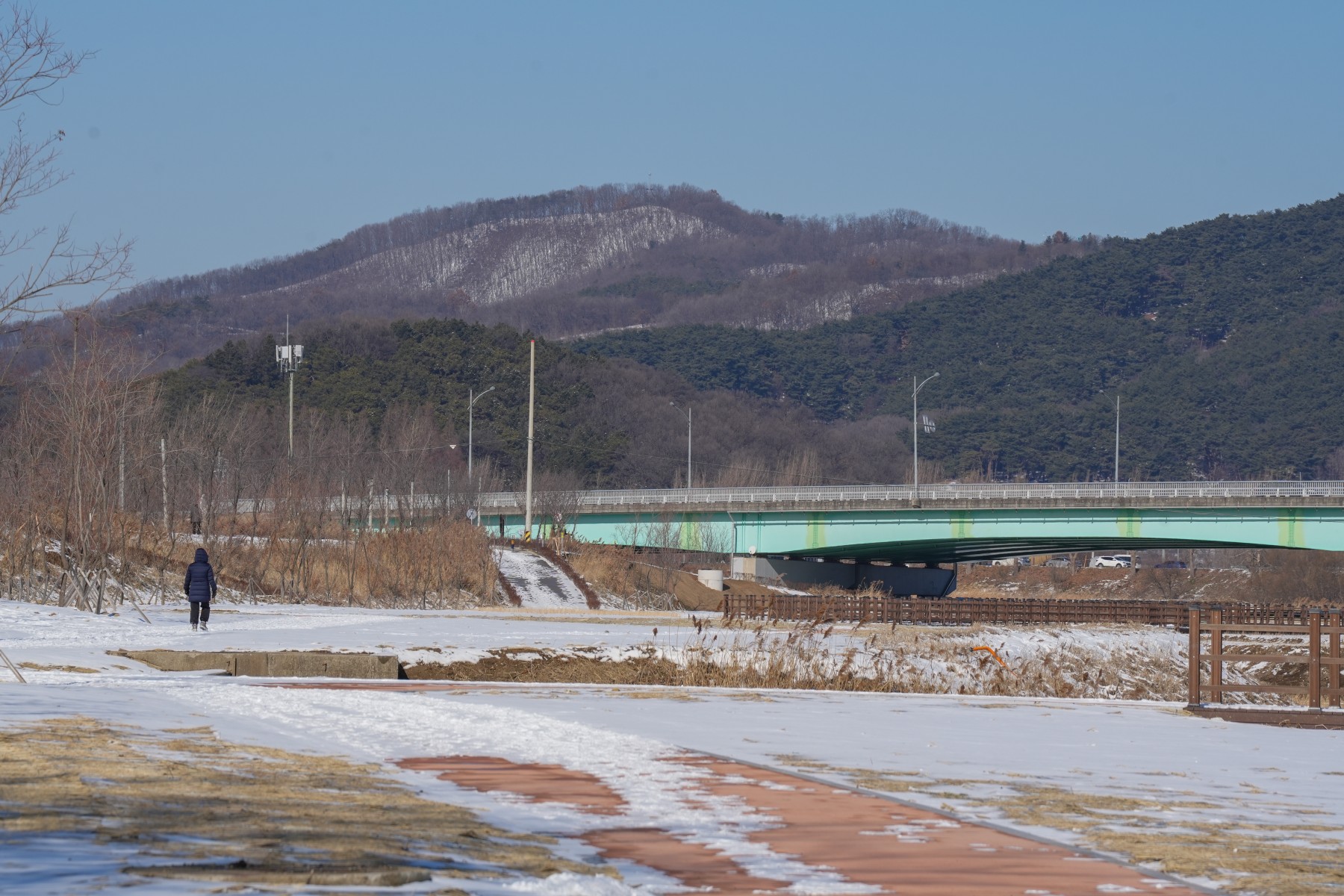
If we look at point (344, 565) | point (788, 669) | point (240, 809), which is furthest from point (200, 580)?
point (344, 565)

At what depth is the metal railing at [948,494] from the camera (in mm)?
71875

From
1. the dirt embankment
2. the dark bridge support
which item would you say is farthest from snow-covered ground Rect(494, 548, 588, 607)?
the dirt embankment

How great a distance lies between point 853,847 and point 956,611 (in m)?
41.2

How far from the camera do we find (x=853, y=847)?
28.0 feet

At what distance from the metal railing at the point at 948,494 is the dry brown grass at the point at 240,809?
67552 millimetres

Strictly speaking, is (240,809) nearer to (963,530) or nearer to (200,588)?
(200,588)

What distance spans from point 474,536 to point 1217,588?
73606 millimetres

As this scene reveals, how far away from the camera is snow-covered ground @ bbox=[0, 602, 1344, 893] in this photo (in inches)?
358

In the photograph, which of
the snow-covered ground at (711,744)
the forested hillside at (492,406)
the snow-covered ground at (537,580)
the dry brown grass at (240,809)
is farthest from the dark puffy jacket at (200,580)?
the forested hillside at (492,406)

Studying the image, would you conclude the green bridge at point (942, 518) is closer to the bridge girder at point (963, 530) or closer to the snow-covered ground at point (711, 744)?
the bridge girder at point (963, 530)

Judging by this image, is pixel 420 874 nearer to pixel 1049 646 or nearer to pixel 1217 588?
pixel 1049 646

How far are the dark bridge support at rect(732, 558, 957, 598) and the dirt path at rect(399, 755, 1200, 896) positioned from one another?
2711 inches

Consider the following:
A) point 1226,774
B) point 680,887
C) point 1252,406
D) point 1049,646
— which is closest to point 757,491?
point 1049,646

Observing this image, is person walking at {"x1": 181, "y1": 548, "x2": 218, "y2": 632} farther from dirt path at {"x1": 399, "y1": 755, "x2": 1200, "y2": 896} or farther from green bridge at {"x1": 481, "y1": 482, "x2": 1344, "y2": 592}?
green bridge at {"x1": 481, "y1": 482, "x2": 1344, "y2": 592}
